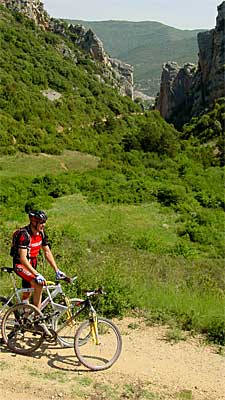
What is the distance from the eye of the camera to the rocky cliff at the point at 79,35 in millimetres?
58147

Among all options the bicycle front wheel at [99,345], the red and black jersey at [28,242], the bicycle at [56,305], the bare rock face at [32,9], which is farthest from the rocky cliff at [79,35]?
the bicycle front wheel at [99,345]

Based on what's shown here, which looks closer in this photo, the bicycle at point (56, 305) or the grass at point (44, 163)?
the bicycle at point (56, 305)

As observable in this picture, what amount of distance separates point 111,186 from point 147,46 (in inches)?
5494

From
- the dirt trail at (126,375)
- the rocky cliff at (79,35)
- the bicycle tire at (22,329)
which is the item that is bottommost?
the dirt trail at (126,375)

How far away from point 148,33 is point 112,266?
7258 inches

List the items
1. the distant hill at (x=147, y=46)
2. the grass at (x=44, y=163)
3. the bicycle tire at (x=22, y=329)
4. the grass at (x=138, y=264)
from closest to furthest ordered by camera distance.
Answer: the bicycle tire at (x=22, y=329) → the grass at (x=138, y=264) → the grass at (x=44, y=163) → the distant hill at (x=147, y=46)

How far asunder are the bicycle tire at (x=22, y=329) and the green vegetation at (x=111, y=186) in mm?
1473

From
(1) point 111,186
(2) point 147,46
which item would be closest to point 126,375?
(1) point 111,186

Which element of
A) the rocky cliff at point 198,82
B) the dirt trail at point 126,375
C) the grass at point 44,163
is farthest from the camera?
the rocky cliff at point 198,82

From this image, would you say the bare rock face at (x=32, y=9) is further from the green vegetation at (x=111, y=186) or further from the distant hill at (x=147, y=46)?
the distant hill at (x=147, y=46)

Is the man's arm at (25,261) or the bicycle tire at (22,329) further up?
the man's arm at (25,261)

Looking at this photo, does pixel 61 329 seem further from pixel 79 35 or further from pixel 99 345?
pixel 79 35

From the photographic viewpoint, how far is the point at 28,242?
18.9 ft

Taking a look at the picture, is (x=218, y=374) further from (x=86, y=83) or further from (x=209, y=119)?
(x=86, y=83)
